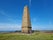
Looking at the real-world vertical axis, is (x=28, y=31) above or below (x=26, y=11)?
below

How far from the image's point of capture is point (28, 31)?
19.9 metres

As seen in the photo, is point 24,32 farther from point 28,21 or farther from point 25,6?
point 25,6

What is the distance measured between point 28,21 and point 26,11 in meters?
2.04

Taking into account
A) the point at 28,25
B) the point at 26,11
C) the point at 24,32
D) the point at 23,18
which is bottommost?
the point at 24,32

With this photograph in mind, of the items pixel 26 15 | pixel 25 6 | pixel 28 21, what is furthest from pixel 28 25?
pixel 25 6

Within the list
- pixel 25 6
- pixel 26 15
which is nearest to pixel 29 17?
pixel 26 15

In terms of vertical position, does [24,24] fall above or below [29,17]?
below

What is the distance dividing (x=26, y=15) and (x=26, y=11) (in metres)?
0.81

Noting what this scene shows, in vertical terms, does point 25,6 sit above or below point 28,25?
above

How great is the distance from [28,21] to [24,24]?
980mm

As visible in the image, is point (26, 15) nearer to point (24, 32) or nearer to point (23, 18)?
point (23, 18)

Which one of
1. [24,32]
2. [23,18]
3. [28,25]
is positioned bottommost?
[24,32]

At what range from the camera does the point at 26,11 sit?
65.2ft


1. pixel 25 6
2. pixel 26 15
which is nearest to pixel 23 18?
pixel 26 15
